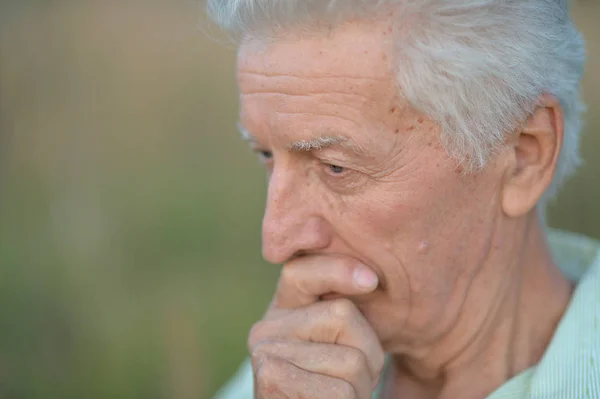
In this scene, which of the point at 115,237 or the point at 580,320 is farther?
the point at 115,237

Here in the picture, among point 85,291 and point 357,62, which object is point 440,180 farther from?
point 85,291

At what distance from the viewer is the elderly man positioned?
200 centimetres

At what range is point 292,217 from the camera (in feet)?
7.14

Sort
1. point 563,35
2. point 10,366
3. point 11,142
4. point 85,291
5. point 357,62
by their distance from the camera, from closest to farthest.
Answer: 1. point 357,62
2. point 563,35
3. point 10,366
4. point 85,291
5. point 11,142

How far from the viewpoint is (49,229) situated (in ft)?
19.5

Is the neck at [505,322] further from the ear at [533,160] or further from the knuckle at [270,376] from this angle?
the knuckle at [270,376]

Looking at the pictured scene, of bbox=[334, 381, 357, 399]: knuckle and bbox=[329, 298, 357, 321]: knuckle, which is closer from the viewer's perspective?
bbox=[334, 381, 357, 399]: knuckle

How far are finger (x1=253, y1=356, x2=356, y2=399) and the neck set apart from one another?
0.37 meters

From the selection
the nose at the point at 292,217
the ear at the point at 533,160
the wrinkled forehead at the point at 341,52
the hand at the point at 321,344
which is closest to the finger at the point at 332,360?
the hand at the point at 321,344

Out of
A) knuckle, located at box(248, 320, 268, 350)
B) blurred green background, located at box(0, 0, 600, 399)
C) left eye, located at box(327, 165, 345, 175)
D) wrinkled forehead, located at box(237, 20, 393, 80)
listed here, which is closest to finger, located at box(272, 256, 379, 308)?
knuckle, located at box(248, 320, 268, 350)

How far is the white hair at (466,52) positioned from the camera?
1978 millimetres

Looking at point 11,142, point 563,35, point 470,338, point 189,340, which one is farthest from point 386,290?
point 11,142

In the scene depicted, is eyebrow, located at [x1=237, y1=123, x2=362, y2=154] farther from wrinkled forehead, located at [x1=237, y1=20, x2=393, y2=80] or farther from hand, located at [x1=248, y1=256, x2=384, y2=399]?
hand, located at [x1=248, y1=256, x2=384, y2=399]

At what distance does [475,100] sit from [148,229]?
4.26m
